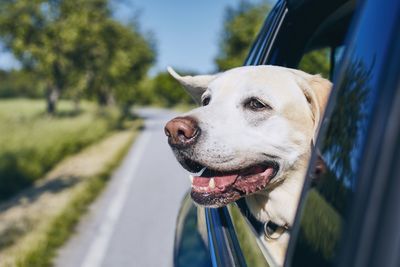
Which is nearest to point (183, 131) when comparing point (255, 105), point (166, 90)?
point (255, 105)

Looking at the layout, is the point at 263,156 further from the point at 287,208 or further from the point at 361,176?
the point at 361,176

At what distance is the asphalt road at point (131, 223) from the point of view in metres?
5.56

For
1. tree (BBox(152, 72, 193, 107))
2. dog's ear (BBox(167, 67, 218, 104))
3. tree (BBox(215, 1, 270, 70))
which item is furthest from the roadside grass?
tree (BBox(152, 72, 193, 107))

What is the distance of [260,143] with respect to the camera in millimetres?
2117

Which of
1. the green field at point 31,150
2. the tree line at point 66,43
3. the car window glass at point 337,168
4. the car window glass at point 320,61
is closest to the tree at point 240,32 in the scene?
the tree line at point 66,43

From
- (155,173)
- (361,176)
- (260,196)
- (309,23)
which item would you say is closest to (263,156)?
(260,196)

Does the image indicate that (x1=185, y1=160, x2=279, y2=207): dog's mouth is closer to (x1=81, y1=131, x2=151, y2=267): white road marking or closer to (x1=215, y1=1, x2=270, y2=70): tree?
(x1=81, y1=131, x2=151, y2=267): white road marking

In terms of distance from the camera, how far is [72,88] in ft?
85.7

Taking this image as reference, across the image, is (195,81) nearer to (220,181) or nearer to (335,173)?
(220,181)

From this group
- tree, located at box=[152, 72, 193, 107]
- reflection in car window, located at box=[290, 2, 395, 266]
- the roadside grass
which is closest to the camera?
reflection in car window, located at box=[290, 2, 395, 266]

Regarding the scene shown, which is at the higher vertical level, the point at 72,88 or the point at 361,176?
the point at 72,88

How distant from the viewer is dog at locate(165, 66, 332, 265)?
2038 mm

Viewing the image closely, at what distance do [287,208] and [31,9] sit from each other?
23.5 meters

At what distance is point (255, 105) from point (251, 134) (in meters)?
0.18
